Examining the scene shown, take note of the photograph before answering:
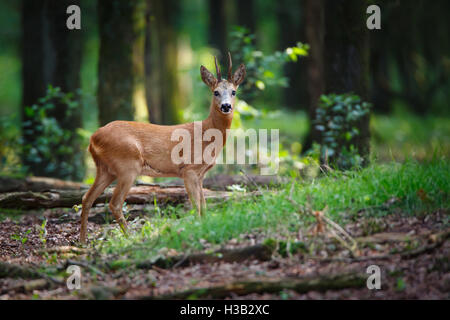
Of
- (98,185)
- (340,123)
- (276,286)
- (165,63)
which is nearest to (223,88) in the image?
(98,185)

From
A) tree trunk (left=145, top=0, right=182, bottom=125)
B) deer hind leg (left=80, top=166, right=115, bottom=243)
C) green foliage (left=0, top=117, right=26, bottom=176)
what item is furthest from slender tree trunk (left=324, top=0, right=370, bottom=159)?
tree trunk (left=145, top=0, right=182, bottom=125)

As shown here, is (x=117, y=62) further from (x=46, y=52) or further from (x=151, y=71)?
(x=151, y=71)

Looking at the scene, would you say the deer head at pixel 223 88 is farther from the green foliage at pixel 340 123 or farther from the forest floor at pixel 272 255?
the green foliage at pixel 340 123

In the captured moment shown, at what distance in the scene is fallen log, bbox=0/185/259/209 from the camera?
7754mm

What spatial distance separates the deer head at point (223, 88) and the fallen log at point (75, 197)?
1.34 metres

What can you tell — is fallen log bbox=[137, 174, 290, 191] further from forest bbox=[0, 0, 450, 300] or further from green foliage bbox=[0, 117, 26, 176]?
green foliage bbox=[0, 117, 26, 176]

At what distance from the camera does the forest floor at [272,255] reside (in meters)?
4.77

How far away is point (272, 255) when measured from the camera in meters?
5.28

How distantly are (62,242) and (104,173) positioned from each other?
1008mm

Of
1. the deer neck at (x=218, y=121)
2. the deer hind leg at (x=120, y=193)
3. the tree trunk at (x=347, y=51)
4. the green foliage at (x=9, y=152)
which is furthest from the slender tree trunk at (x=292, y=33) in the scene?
the deer hind leg at (x=120, y=193)

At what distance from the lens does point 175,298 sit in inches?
186

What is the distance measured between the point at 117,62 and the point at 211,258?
5.98 metres

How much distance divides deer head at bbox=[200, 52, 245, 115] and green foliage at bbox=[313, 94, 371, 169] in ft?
6.47
